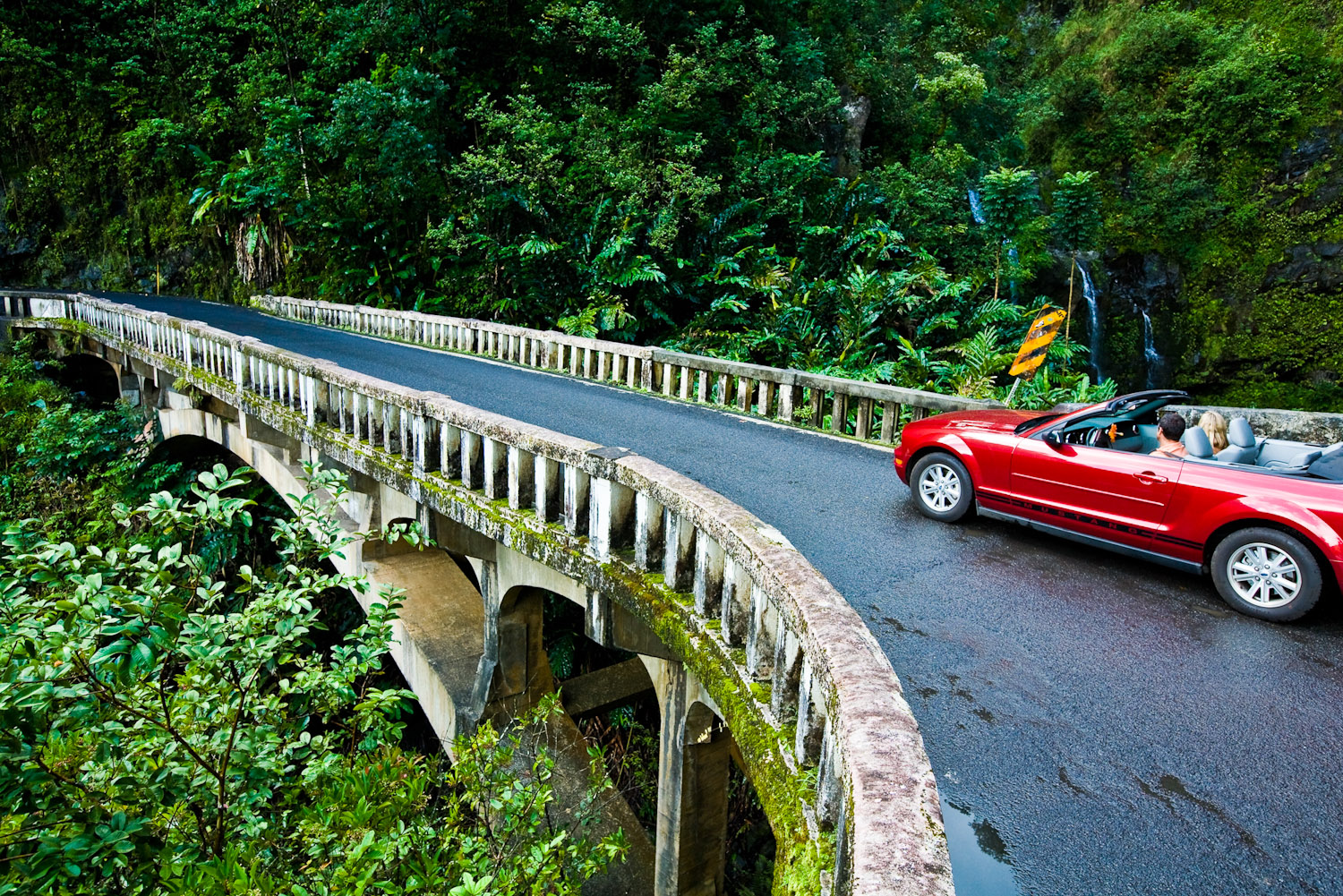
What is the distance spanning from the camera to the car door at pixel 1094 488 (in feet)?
15.8

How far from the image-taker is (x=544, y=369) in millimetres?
13469

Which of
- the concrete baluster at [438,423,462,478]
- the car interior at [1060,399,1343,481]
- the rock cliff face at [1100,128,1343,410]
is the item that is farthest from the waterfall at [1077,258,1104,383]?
the concrete baluster at [438,423,462,478]

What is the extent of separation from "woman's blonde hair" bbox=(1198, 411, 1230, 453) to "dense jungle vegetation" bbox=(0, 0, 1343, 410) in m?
6.66

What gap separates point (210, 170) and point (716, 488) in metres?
27.8

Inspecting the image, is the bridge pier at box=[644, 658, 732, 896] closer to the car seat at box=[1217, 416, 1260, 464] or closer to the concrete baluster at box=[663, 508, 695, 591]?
the concrete baluster at box=[663, 508, 695, 591]

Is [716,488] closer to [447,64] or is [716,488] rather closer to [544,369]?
[544,369]

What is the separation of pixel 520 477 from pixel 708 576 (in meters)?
2.21

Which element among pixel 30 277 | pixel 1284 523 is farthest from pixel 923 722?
pixel 30 277

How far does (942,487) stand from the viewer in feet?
19.8

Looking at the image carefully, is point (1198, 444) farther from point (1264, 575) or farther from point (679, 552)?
point (679, 552)

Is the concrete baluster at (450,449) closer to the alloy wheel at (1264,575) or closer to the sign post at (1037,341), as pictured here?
the alloy wheel at (1264,575)

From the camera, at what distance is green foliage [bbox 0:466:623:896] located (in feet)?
9.37

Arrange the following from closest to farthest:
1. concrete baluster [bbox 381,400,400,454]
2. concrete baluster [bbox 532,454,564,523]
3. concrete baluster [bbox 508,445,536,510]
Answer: concrete baluster [bbox 532,454,564,523], concrete baluster [bbox 508,445,536,510], concrete baluster [bbox 381,400,400,454]

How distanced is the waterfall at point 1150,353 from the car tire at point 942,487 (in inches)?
713
